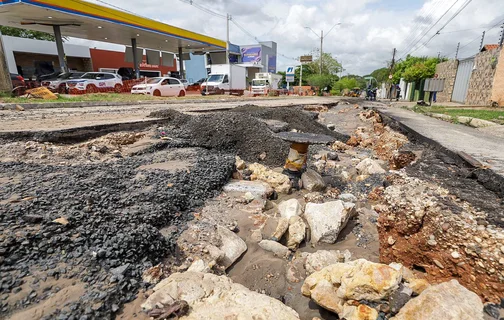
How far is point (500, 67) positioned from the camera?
13242 mm

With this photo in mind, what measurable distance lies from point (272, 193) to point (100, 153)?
2859mm

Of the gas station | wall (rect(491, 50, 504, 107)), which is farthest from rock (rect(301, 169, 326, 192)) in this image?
wall (rect(491, 50, 504, 107))

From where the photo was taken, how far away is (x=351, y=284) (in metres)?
1.82

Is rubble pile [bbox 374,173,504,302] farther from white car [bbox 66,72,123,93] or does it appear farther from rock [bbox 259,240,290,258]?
white car [bbox 66,72,123,93]

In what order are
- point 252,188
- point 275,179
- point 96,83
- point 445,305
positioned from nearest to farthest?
1. point 445,305
2. point 252,188
3. point 275,179
4. point 96,83

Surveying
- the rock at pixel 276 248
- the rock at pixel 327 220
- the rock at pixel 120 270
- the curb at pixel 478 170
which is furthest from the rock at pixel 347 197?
the rock at pixel 120 270

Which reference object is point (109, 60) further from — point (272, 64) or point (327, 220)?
point (327, 220)

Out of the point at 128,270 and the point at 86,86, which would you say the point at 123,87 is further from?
the point at 128,270

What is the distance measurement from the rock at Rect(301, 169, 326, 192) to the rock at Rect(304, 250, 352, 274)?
1694mm

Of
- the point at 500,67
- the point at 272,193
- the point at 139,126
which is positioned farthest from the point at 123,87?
the point at 500,67

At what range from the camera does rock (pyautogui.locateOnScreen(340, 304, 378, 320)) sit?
66.2 inches

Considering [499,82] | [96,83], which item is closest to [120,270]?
[96,83]

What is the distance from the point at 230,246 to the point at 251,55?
4384 cm

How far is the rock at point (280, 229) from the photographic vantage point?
2934mm
